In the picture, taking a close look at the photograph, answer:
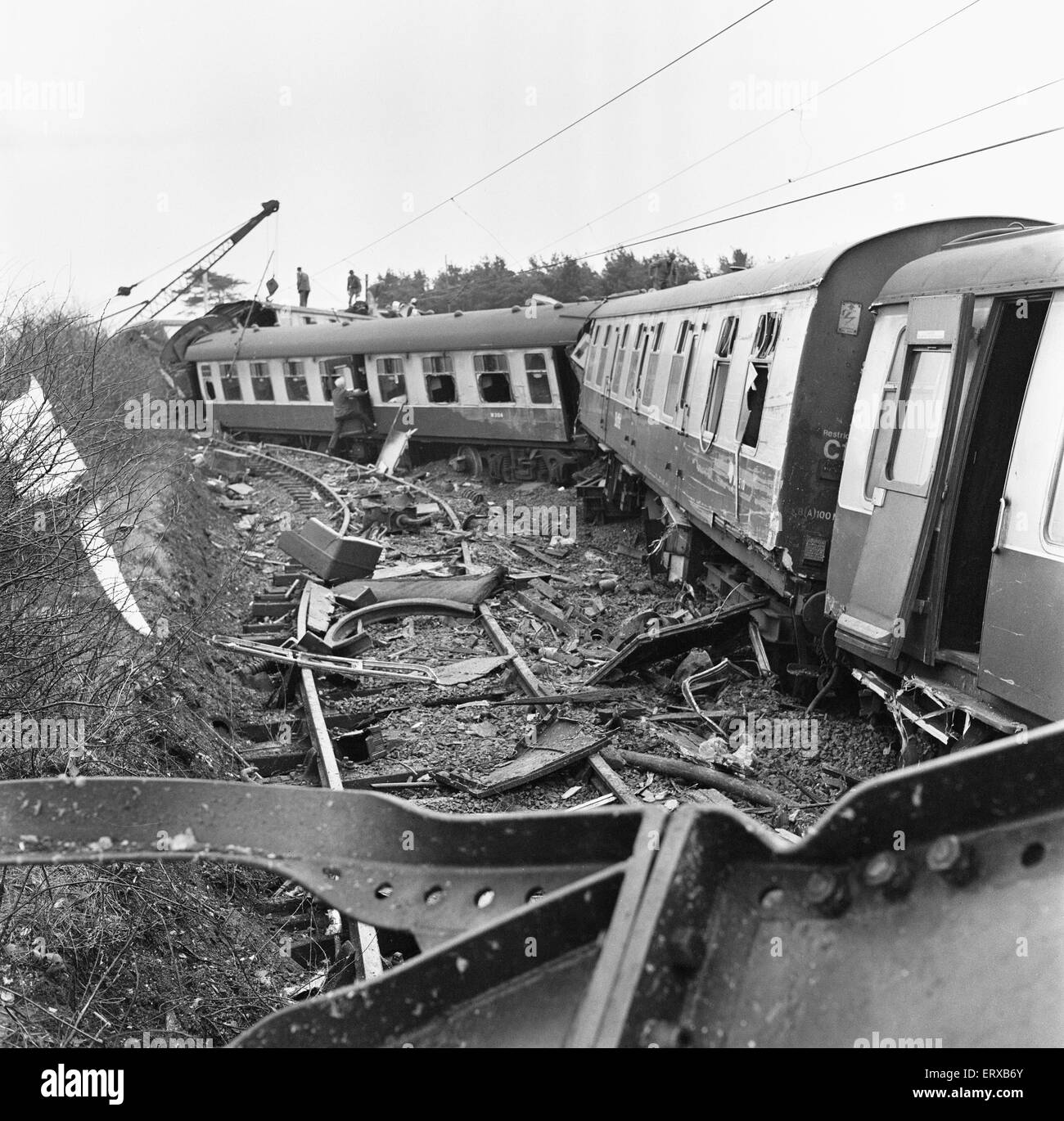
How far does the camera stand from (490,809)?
6.77m

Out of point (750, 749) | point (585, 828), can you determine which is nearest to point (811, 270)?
point (750, 749)

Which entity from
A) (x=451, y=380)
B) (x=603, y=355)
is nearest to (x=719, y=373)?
(x=603, y=355)

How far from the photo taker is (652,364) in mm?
13594

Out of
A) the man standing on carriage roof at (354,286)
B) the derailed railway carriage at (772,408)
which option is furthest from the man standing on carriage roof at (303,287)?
the derailed railway carriage at (772,408)

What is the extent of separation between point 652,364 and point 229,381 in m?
22.6

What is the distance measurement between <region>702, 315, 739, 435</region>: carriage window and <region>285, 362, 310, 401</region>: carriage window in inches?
805

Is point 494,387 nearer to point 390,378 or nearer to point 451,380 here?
point 451,380

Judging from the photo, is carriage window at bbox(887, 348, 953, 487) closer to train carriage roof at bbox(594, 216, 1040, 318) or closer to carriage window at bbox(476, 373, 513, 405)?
train carriage roof at bbox(594, 216, 1040, 318)

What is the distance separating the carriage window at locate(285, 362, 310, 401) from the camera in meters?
29.1

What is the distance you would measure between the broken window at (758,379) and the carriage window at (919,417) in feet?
5.91

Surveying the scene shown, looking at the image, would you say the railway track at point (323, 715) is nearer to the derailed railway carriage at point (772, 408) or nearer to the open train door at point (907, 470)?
the open train door at point (907, 470)

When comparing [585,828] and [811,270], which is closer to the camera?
[585,828]
